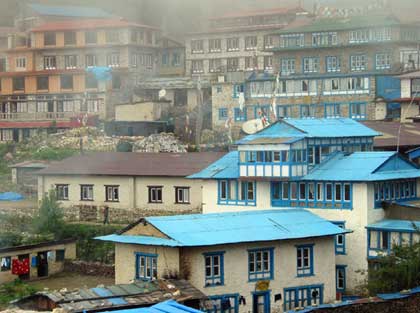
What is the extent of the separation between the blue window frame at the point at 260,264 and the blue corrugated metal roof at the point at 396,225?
275cm

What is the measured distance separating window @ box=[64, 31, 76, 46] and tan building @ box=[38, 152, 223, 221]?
9.92 ft

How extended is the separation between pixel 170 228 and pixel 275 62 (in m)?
21.2

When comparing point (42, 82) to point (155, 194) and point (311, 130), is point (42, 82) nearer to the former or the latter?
point (155, 194)

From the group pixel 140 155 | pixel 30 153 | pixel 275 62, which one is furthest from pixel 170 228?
pixel 275 62

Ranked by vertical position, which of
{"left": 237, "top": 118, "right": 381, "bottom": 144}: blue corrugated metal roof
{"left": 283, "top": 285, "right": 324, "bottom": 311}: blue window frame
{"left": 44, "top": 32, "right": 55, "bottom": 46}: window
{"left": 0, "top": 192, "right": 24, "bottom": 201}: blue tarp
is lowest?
{"left": 283, "top": 285, "right": 324, "bottom": 311}: blue window frame

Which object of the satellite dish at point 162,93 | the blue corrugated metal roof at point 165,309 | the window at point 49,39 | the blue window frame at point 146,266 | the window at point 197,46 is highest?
the window at point 197,46

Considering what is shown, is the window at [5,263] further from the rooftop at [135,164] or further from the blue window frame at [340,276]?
the blue window frame at [340,276]

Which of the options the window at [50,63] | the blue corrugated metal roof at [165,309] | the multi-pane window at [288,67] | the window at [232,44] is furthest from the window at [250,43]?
the blue corrugated metal roof at [165,309]

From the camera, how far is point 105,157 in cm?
3756

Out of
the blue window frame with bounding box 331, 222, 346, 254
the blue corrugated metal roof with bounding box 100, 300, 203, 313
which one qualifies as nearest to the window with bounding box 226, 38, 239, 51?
the blue window frame with bounding box 331, 222, 346, 254

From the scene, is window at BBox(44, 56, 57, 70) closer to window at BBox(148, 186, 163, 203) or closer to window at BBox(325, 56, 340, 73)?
window at BBox(148, 186, 163, 203)

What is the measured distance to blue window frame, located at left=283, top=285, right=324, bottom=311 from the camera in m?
26.4

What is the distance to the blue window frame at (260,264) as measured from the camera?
26.1m

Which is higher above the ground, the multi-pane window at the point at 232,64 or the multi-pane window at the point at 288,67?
the multi-pane window at the point at 232,64
